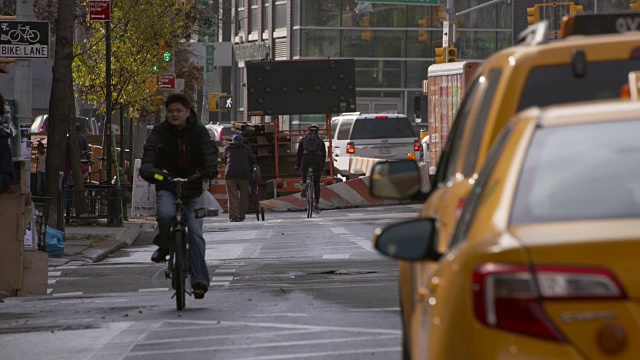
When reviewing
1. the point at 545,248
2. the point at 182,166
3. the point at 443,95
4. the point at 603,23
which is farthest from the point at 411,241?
the point at 443,95

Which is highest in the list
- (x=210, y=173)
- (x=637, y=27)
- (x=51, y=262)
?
(x=637, y=27)

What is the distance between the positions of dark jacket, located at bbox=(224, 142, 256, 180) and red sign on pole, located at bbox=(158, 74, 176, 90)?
1020 centimetres

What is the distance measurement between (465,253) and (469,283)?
0.12m

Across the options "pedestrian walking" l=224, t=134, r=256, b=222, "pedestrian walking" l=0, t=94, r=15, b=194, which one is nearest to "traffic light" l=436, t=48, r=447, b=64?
"pedestrian walking" l=224, t=134, r=256, b=222

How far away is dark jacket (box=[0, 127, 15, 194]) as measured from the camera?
12852 millimetres

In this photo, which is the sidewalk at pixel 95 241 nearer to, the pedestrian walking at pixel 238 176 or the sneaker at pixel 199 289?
the pedestrian walking at pixel 238 176

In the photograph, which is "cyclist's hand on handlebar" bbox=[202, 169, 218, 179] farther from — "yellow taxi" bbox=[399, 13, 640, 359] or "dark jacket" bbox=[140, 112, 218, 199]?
"yellow taxi" bbox=[399, 13, 640, 359]

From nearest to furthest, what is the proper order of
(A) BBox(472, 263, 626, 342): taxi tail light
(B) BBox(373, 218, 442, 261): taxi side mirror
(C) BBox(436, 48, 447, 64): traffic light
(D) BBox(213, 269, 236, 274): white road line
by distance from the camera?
(A) BBox(472, 263, 626, 342): taxi tail light
(B) BBox(373, 218, 442, 261): taxi side mirror
(D) BBox(213, 269, 236, 274): white road line
(C) BBox(436, 48, 447, 64): traffic light

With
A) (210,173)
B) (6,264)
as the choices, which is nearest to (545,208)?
(210,173)

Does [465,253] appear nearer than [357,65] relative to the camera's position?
Yes

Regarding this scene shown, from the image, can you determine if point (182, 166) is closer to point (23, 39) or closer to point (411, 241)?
point (23, 39)

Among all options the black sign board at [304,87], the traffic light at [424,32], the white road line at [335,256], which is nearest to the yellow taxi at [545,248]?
the white road line at [335,256]

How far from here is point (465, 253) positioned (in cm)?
437

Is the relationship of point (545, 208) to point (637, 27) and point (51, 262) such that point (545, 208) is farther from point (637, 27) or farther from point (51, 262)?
point (51, 262)
